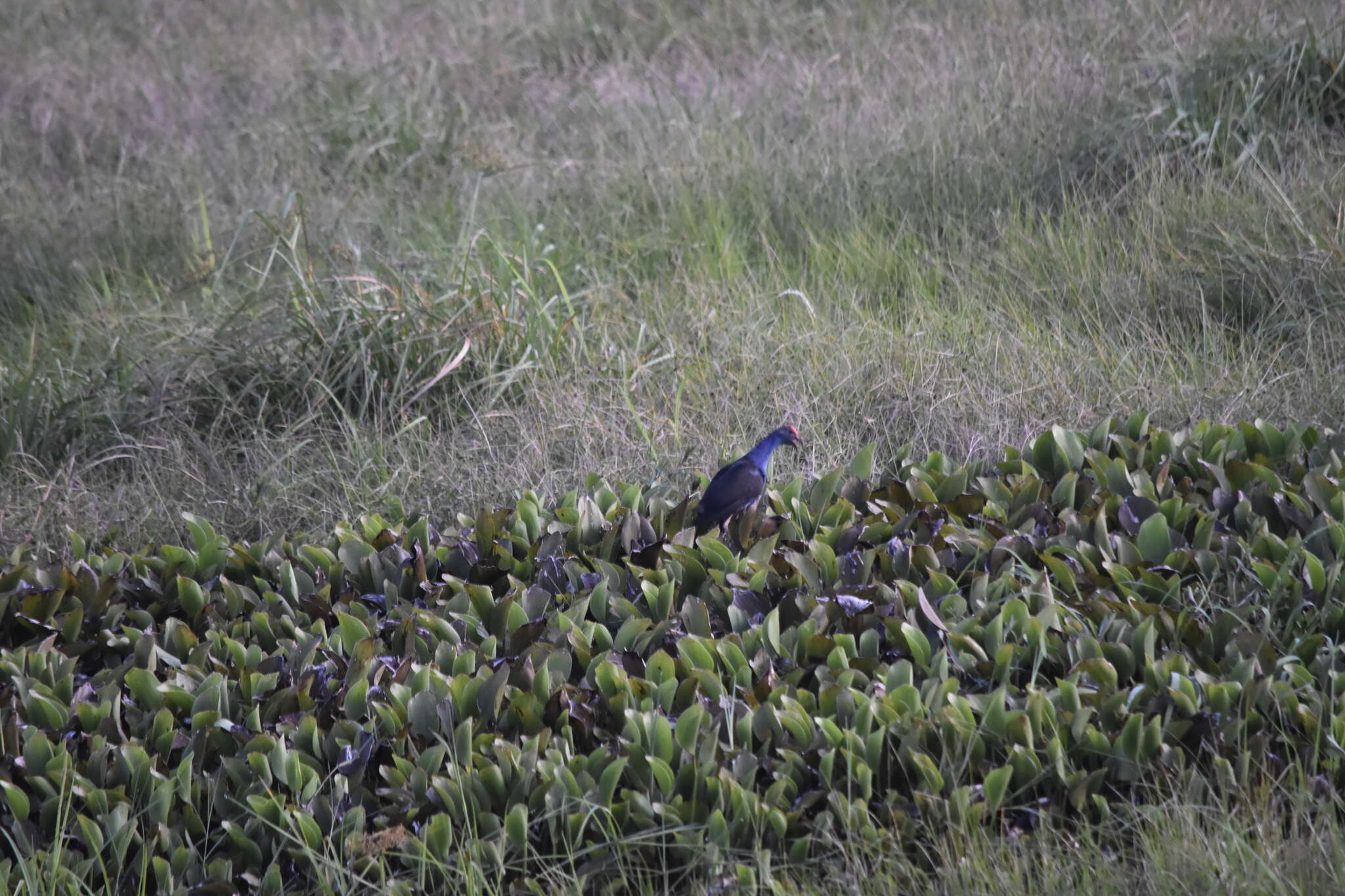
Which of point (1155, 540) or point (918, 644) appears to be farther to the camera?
point (1155, 540)

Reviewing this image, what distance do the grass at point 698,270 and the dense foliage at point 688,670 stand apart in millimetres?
266

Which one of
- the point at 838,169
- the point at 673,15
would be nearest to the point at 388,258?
the point at 838,169

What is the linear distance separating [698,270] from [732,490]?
247cm

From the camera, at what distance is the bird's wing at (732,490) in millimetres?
3273

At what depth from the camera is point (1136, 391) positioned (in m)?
4.14

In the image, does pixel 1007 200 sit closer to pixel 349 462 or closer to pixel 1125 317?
pixel 1125 317

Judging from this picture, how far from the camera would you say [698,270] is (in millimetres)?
5539

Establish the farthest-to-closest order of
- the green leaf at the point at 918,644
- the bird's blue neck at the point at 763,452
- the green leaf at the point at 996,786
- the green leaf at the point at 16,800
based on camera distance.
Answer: the bird's blue neck at the point at 763,452
the green leaf at the point at 918,644
the green leaf at the point at 16,800
the green leaf at the point at 996,786

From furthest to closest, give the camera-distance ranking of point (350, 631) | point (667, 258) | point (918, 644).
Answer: point (667, 258) < point (350, 631) < point (918, 644)

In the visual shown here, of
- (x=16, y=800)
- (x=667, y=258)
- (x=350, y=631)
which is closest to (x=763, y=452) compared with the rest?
(x=350, y=631)

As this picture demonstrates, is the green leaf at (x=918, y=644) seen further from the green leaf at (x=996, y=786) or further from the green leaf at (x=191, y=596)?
the green leaf at (x=191, y=596)

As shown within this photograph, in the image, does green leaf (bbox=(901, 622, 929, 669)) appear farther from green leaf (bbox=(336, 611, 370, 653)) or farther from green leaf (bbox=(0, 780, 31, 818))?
green leaf (bbox=(0, 780, 31, 818))

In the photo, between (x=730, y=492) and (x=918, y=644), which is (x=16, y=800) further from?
(x=918, y=644)

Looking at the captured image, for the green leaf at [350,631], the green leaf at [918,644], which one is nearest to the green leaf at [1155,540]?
the green leaf at [918,644]
